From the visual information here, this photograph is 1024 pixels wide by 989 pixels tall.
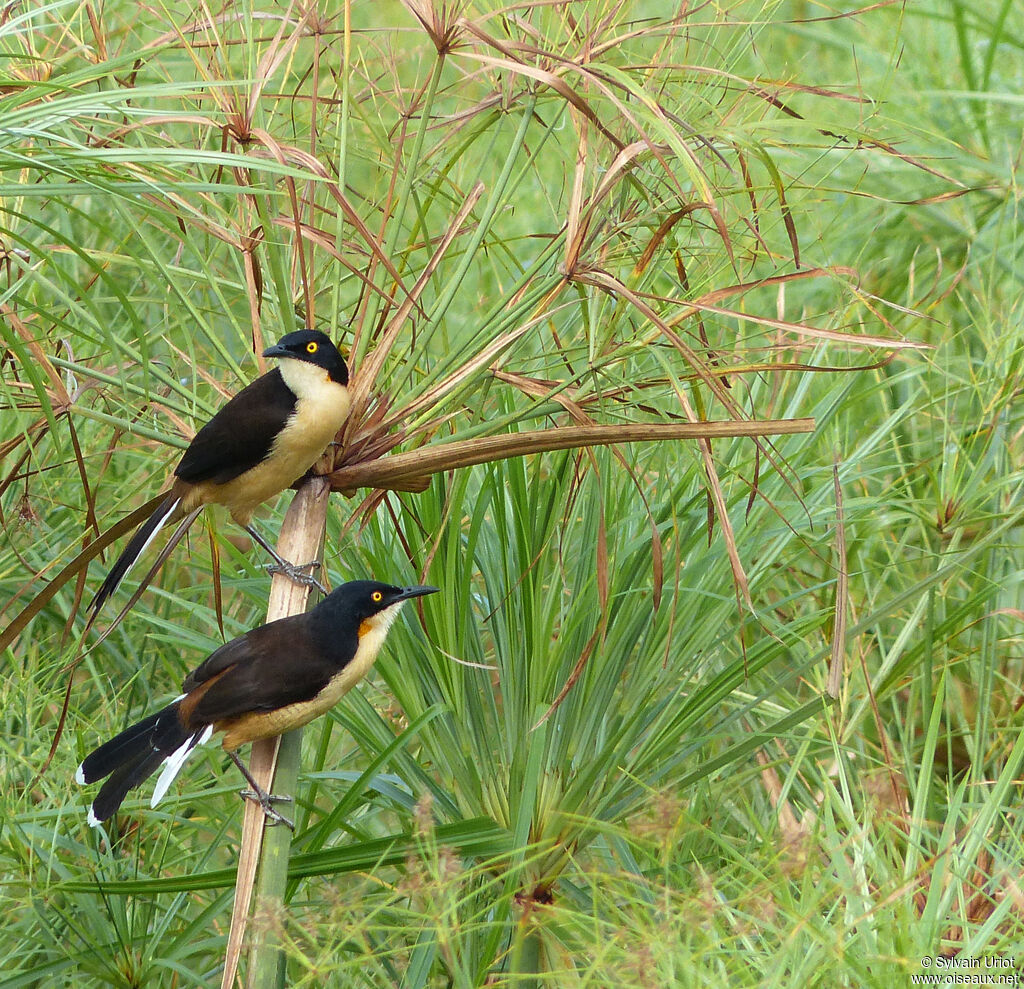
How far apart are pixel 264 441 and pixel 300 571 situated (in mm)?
242

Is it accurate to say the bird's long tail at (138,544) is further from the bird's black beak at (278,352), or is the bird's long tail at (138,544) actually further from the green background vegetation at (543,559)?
the bird's black beak at (278,352)

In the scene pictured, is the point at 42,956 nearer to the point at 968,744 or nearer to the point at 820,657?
the point at 820,657

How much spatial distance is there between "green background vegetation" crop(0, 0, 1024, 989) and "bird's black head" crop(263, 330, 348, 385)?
6 cm

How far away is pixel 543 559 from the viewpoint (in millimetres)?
1958

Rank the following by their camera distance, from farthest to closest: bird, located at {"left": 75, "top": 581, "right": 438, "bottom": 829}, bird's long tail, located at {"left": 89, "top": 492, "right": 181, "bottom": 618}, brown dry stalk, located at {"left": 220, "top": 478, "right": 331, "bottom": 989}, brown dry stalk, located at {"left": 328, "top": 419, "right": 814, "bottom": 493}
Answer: bird's long tail, located at {"left": 89, "top": 492, "right": 181, "bottom": 618} < bird, located at {"left": 75, "top": 581, "right": 438, "bottom": 829} < brown dry stalk, located at {"left": 220, "top": 478, "right": 331, "bottom": 989} < brown dry stalk, located at {"left": 328, "top": 419, "right": 814, "bottom": 493}

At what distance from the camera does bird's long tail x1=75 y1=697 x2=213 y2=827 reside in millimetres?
1864

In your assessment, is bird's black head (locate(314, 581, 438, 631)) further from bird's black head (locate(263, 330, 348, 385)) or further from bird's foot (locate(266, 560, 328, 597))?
bird's black head (locate(263, 330, 348, 385))

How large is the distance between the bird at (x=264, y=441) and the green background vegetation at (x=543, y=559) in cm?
5

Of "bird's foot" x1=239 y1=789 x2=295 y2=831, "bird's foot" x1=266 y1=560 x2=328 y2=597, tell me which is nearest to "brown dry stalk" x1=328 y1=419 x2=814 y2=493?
"bird's foot" x1=266 y1=560 x2=328 y2=597

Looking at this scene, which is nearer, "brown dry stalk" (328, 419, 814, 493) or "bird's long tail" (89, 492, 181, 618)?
Result: "brown dry stalk" (328, 419, 814, 493)

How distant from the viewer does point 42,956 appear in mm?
2447

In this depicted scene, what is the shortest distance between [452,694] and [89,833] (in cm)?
81

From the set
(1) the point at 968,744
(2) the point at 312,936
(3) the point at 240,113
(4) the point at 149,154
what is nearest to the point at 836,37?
(1) the point at 968,744

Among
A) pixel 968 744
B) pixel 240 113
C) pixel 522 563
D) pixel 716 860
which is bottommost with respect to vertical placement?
pixel 968 744
